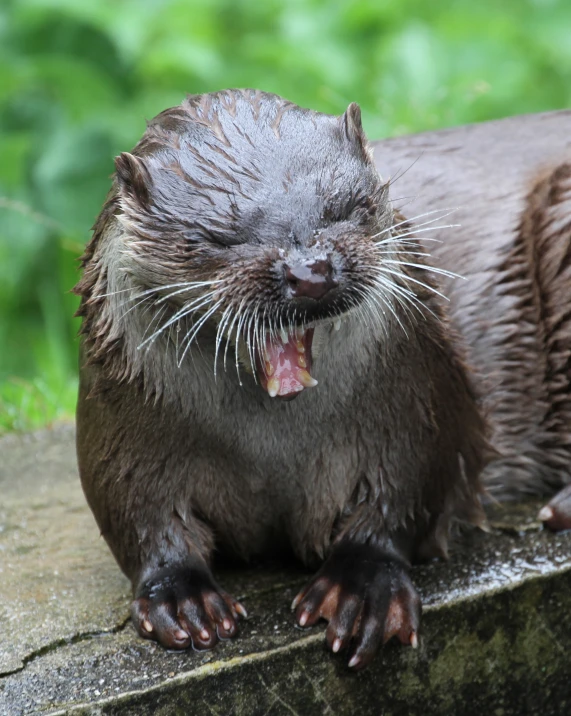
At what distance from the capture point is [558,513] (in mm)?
2723

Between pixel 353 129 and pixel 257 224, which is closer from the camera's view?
pixel 257 224

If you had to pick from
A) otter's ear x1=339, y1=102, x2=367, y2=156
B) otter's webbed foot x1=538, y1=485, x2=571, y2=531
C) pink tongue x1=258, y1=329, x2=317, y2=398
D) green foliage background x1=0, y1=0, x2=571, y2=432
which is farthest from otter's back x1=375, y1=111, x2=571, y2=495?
green foliage background x1=0, y1=0, x2=571, y2=432

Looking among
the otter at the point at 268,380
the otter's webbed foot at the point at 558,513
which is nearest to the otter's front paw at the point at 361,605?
the otter at the point at 268,380

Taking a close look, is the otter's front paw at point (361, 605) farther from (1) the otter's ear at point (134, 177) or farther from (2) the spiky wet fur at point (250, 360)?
(1) the otter's ear at point (134, 177)

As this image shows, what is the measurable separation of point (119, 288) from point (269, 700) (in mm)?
791

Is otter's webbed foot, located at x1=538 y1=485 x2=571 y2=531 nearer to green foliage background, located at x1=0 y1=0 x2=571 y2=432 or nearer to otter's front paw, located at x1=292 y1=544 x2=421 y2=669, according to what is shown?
otter's front paw, located at x1=292 y1=544 x2=421 y2=669

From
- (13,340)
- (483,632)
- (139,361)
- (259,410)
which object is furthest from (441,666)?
(13,340)

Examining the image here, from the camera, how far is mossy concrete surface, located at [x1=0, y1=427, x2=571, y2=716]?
2.21 m

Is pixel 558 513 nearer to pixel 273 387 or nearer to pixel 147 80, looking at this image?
pixel 273 387

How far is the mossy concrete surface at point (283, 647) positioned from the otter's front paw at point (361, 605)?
4 centimetres

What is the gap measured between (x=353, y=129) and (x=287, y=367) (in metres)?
0.45

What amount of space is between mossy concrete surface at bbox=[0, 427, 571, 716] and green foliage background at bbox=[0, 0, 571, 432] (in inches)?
67.9

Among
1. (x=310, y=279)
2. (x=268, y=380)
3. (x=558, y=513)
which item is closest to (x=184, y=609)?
(x=268, y=380)

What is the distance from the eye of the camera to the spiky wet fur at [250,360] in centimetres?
208
